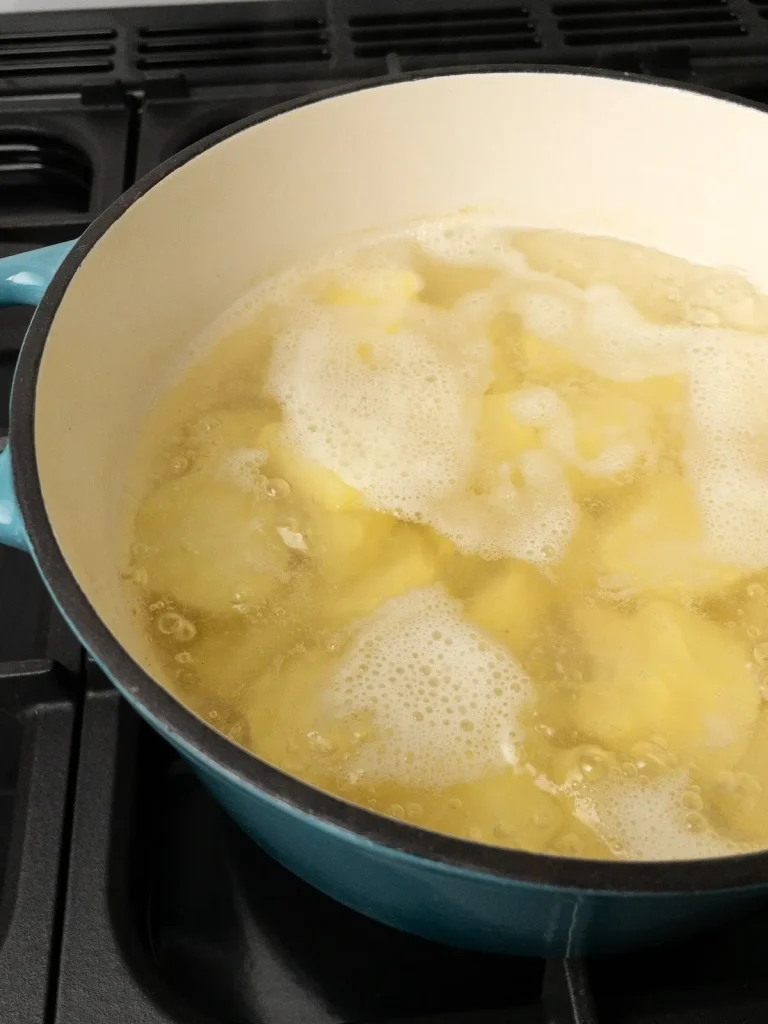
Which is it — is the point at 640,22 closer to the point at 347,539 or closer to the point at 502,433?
the point at 502,433

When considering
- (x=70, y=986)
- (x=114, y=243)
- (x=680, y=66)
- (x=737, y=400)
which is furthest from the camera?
(x=680, y=66)

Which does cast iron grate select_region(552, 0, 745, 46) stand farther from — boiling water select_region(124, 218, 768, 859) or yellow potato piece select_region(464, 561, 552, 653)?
yellow potato piece select_region(464, 561, 552, 653)

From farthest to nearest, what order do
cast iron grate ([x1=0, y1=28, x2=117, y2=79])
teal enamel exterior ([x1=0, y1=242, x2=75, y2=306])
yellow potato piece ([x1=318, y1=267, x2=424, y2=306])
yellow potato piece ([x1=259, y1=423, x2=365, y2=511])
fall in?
1. cast iron grate ([x1=0, y1=28, x2=117, y2=79])
2. yellow potato piece ([x1=318, y1=267, x2=424, y2=306])
3. yellow potato piece ([x1=259, y1=423, x2=365, y2=511])
4. teal enamel exterior ([x1=0, y1=242, x2=75, y2=306])

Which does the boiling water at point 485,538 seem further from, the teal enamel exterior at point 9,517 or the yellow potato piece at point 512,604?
the teal enamel exterior at point 9,517

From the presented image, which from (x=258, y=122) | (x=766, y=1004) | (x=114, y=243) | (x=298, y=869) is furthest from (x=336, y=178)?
(x=766, y=1004)

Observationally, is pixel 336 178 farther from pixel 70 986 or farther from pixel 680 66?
pixel 70 986

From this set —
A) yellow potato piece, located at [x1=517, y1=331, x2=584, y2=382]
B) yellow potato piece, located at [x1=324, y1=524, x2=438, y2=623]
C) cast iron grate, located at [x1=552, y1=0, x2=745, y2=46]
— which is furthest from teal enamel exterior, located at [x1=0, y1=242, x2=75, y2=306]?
cast iron grate, located at [x1=552, y1=0, x2=745, y2=46]

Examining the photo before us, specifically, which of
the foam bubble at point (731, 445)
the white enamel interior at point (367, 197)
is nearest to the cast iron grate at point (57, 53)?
the white enamel interior at point (367, 197)
